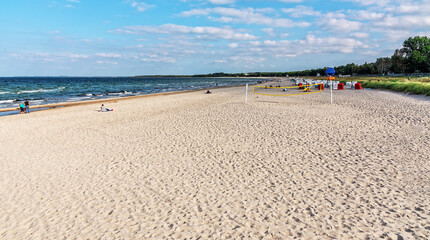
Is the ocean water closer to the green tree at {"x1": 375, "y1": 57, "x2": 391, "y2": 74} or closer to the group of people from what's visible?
the group of people

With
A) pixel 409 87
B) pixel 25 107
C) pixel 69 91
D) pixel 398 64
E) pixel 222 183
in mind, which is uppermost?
pixel 398 64

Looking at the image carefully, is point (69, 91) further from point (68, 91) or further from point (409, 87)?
point (409, 87)

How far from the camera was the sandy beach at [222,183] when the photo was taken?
369 centimetres

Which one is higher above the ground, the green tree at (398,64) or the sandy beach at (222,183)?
the green tree at (398,64)

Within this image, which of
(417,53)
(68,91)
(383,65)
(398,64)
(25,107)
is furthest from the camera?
(383,65)

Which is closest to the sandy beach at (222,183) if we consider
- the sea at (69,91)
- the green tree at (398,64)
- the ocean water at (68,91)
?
the sea at (69,91)

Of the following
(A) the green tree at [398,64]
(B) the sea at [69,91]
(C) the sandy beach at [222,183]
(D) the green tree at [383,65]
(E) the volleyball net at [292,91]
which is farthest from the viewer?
(D) the green tree at [383,65]

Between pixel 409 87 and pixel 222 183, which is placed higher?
pixel 409 87

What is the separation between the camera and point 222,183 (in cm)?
515

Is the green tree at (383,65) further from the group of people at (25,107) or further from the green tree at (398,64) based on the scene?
the group of people at (25,107)

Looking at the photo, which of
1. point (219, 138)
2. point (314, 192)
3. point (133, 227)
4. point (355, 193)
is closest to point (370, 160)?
point (355, 193)

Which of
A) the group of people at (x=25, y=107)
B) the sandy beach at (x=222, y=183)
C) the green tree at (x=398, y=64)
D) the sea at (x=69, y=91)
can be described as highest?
the green tree at (x=398, y=64)

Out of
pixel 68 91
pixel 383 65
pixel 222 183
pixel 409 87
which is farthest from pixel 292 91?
pixel 383 65

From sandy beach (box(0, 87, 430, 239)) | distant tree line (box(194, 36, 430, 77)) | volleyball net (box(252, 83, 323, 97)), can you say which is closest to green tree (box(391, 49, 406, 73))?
distant tree line (box(194, 36, 430, 77))
